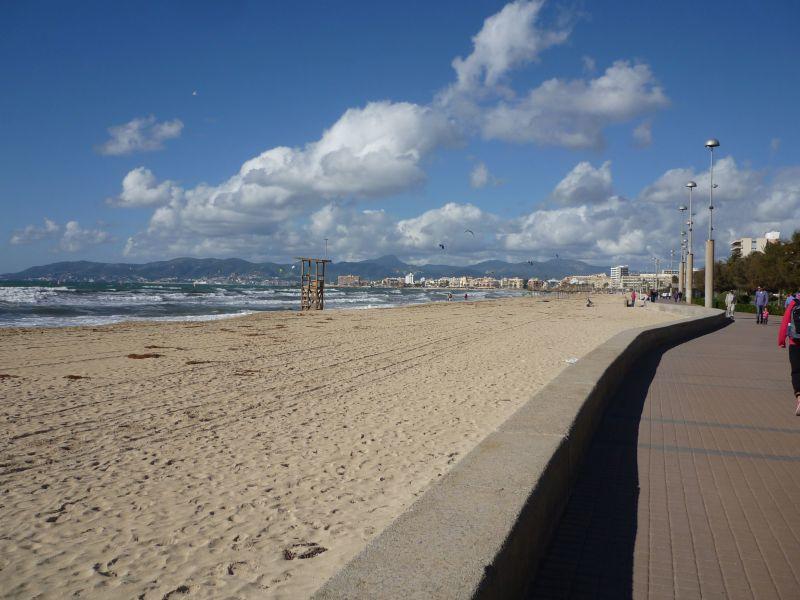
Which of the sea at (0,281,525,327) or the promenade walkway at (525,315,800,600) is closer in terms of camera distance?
the promenade walkway at (525,315,800,600)

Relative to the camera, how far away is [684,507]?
3.55m

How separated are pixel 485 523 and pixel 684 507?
174 centimetres

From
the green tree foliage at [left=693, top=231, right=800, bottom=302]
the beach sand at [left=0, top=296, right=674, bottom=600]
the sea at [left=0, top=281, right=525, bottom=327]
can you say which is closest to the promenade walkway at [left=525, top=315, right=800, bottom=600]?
the beach sand at [left=0, top=296, right=674, bottom=600]

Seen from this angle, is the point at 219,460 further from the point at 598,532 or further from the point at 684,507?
the point at 684,507

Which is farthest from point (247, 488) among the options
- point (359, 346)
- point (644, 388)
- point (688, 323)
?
point (688, 323)

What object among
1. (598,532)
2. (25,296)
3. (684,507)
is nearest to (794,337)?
(684,507)

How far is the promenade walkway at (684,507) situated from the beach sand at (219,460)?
1.10 metres

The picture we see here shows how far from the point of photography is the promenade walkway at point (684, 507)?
8.88ft

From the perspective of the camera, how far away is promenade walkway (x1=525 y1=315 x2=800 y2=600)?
271 centimetres

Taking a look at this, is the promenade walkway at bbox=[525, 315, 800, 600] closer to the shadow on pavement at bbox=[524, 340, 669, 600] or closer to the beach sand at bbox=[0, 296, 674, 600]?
the shadow on pavement at bbox=[524, 340, 669, 600]

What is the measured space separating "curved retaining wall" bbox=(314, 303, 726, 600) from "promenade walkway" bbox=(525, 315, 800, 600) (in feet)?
0.60

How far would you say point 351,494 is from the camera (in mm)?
4094

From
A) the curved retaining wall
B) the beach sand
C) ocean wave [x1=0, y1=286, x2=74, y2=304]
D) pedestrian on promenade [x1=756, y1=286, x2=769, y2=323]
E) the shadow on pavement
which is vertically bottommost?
the beach sand

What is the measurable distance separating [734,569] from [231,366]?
887 centimetres
